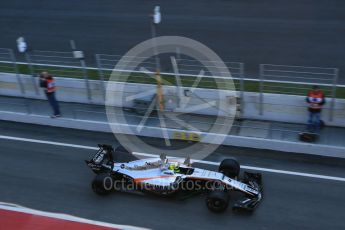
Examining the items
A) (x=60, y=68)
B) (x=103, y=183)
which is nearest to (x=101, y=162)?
(x=103, y=183)

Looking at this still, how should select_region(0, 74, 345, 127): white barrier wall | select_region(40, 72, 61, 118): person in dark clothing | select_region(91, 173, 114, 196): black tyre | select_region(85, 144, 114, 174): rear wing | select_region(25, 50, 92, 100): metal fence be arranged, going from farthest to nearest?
select_region(25, 50, 92, 100): metal fence
select_region(40, 72, 61, 118): person in dark clothing
select_region(0, 74, 345, 127): white barrier wall
select_region(85, 144, 114, 174): rear wing
select_region(91, 173, 114, 196): black tyre

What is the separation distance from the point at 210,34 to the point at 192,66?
396 centimetres

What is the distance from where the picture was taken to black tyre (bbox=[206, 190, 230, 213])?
962cm

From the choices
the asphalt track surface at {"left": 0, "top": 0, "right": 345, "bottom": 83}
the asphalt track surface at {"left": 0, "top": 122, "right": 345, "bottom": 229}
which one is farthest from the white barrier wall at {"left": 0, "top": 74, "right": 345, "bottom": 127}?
the asphalt track surface at {"left": 0, "top": 0, "right": 345, "bottom": 83}

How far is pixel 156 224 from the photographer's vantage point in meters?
9.81

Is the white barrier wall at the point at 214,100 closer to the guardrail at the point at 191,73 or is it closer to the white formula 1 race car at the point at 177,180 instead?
the guardrail at the point at 191,73

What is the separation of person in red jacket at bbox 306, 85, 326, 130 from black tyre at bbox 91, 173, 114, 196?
604 centimetres

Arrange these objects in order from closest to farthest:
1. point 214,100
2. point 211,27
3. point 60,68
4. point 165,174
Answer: point 165,174
point 214,100
point 60,68
point 211,27

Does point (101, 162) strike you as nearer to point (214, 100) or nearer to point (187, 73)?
point (214, 100)

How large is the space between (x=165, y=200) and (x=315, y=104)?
5.17 meters

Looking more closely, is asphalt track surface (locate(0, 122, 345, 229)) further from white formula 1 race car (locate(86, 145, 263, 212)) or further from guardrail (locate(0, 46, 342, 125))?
guardrail (locate(0, 46, 342, 125))

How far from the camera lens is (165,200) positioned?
1045 centimetres

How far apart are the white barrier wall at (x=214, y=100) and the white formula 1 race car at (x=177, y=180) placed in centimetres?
311

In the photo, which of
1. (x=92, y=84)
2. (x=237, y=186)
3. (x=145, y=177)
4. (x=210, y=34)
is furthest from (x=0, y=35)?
(x=237, y=186)
